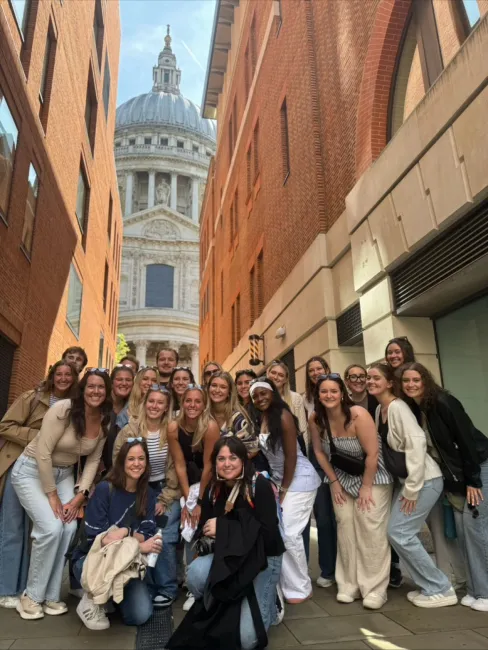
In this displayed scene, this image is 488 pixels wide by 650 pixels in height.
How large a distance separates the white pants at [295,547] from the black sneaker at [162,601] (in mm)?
1005

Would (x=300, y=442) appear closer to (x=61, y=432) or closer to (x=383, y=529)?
(x=383, y=529)

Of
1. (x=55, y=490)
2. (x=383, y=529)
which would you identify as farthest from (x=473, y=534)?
(x=55, y=490)

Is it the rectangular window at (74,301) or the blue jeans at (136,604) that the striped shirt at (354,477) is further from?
the rectangular window at (74,301)

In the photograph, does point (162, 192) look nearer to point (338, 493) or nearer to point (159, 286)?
point (159, 286)

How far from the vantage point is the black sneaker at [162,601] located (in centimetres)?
417

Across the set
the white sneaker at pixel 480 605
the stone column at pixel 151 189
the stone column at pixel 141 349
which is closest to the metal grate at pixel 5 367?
the white sneaker at pixel 480 605

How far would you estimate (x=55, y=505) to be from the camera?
426cm

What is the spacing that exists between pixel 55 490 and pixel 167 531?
42.9 inches

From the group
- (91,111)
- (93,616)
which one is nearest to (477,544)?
(93,616)

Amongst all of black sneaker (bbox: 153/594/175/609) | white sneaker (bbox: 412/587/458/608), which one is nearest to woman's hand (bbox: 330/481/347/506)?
white sneaker (bbox: 412/587/458/608)

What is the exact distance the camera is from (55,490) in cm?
429

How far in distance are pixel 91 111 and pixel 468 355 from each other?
61.9 feet

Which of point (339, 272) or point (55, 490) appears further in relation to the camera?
point (339, 272)

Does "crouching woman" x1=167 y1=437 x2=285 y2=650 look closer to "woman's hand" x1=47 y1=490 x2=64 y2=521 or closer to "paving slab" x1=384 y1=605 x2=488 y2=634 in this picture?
"paving slab" x1=384 y1=605 x2=488 y2=634
